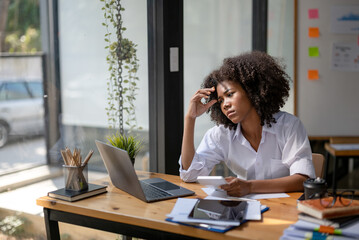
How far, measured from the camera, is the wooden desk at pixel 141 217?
1.38m

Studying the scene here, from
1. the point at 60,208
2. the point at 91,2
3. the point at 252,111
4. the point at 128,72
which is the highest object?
the point at 91,2

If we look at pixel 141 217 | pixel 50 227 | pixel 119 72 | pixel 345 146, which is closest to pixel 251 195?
pixel 141 217

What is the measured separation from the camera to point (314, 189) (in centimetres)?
160

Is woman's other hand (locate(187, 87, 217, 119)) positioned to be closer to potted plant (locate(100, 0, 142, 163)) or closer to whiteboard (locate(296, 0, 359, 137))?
potted plant (locate(100, 0, 142, 163))

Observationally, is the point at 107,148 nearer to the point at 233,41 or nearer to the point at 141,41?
the point at 141,41

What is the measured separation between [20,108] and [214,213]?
0.94 metres

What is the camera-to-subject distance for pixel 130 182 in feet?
5.73

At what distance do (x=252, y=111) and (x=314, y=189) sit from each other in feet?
1.92

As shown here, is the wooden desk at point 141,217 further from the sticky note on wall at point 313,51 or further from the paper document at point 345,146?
the sticky note on wall at point 313,51

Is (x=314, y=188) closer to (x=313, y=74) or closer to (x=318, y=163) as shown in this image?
(x=318, y=163)

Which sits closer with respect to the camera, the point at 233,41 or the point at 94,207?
the point at 94,207

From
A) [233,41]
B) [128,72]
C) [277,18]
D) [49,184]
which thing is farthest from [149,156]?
[277,18]

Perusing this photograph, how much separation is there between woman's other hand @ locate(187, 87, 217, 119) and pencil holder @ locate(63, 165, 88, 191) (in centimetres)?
60

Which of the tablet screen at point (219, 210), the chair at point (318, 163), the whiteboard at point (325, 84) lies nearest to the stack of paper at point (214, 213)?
the tablet screen at point (219, 210)
